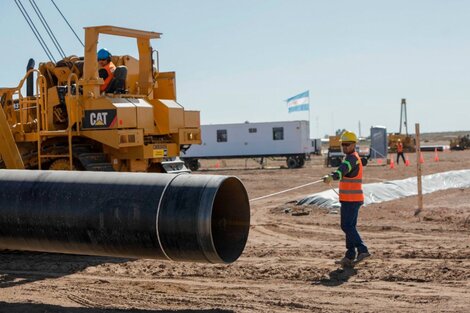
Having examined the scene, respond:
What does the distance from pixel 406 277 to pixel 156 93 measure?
6511mm

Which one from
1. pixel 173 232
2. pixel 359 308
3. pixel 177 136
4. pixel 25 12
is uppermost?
pixel 25 12

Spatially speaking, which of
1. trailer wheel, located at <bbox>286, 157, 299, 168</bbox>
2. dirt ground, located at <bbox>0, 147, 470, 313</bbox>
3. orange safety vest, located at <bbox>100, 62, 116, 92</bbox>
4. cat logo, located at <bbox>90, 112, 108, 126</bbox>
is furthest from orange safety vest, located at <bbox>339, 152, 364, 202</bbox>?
trailer wheel, located at <bbox>286, 157, 299, 168</bbox>

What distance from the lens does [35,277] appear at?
1043 centimetres

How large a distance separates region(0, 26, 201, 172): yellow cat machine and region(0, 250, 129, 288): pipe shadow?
1.47 meters

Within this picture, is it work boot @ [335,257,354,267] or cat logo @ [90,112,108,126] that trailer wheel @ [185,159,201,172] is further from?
work boot @ [335,257,354,267]

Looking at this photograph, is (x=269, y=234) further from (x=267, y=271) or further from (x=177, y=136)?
(x=267, y=271)

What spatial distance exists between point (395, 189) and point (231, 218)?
41.6 feet

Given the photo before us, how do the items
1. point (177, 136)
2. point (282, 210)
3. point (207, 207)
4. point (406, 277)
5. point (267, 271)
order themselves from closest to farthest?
point (207, 207) < point (406, 277) < point (267, 271) < point (177, 136) < point (282, 210)

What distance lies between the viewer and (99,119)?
1221 cm

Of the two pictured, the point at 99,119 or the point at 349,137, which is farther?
the point at 99,119

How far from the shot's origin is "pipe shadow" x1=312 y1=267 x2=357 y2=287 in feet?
30.7

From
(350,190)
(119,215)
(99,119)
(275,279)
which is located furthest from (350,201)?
(99,119)

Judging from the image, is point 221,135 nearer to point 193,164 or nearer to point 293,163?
point 193,164

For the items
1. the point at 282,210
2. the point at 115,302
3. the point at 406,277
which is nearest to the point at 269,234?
the point at 282,210
